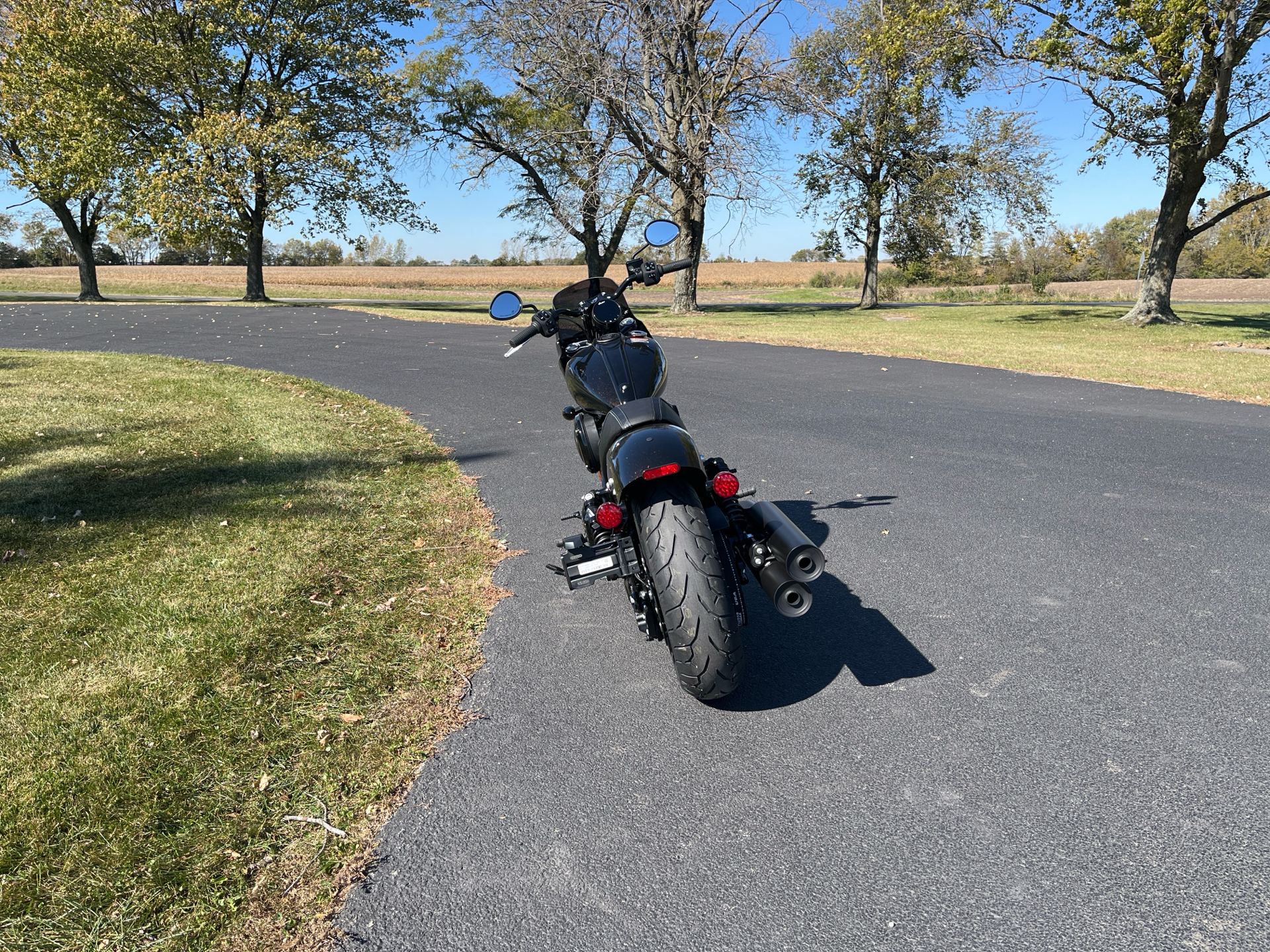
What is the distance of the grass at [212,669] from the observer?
2.29 meters

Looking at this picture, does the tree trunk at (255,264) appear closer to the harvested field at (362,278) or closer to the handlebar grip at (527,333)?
the harvested field at (362,278)

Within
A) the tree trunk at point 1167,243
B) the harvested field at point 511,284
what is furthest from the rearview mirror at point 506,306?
the harvested field at point 511,284

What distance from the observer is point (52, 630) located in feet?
12.5

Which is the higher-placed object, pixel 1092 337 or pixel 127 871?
pixel 1092 337

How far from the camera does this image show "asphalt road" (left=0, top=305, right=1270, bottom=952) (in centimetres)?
218

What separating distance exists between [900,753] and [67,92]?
1446 inches

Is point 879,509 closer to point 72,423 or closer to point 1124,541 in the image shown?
point 1124,541

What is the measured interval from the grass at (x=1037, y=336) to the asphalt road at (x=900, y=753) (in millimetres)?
6890

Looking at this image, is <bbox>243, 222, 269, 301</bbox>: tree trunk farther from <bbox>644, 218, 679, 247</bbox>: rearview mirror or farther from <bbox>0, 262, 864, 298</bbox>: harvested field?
<bbox>644, 218, 679, 247</bbox>: rearview mirror

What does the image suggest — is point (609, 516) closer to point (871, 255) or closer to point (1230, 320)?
point (1230, 320)

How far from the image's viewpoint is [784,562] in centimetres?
309

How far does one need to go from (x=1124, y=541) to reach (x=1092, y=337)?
17.1 m

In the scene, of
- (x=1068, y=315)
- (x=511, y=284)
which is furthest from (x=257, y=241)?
(x=1068, y=315)

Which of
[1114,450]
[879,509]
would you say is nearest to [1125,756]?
[879,509]
